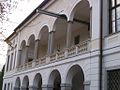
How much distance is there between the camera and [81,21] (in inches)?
861

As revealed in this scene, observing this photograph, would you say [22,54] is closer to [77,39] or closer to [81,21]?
[77,39]

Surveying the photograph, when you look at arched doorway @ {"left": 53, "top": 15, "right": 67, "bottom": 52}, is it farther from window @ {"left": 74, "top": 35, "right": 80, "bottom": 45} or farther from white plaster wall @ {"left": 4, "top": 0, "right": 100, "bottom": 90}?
window @ {"left": 74, "top": 35, "right": 80, "bottom": 45}

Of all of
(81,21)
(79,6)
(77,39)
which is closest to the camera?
(79,6)

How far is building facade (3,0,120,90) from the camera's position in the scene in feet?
47.4

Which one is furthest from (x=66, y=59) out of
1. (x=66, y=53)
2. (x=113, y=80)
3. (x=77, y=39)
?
(x=77, y=39)

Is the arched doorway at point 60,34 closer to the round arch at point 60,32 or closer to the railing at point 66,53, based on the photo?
the round arch at point 60,32

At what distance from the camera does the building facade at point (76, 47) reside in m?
14.4

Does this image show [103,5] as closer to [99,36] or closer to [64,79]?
[99,36]

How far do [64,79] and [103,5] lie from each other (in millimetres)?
6212

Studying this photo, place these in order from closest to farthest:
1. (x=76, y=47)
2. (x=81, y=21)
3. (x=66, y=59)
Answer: (x=76, y=47) → (x=66, y=59) → (x=81, y=21)

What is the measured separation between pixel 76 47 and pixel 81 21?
5161 mm

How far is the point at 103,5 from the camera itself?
15.5 metres

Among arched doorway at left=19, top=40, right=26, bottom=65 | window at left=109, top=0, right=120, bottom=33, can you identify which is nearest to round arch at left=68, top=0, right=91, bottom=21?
window at left=109, top=0, right=120, bottom=33

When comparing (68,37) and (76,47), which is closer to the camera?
(76,47)
